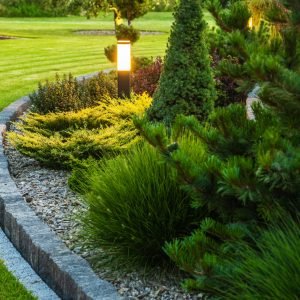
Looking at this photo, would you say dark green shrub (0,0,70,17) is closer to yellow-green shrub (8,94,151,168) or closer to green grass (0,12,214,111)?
green grass (0,12,214,111)

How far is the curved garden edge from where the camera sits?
4613mm

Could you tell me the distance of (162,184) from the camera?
521cm

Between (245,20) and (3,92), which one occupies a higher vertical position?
(245,20)

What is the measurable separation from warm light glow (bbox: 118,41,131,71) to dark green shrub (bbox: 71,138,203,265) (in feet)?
16.9

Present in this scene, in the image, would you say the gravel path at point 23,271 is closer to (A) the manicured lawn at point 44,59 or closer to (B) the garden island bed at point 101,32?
(A) the manicured lawn at point 44,59

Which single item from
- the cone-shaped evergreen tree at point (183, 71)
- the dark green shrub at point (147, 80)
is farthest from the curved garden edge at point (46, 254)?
the dark green shrub at point (147, 80)

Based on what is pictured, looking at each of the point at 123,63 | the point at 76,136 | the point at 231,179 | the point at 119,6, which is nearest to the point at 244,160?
the point at 231,179

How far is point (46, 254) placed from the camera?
17.1ft

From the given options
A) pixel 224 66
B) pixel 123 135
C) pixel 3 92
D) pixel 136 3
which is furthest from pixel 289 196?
pixel 136 3

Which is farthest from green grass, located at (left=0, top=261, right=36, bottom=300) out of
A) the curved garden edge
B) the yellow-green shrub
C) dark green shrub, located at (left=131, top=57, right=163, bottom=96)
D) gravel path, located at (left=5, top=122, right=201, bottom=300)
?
dark green shrub, located at (left=131, top=57, right=163, bottom=96)

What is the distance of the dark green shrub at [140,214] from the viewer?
5191mm

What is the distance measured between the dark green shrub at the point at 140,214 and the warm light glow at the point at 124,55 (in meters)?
5.16

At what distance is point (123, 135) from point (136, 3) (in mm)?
14312

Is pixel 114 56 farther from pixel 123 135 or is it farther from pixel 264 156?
pixel 264 156
